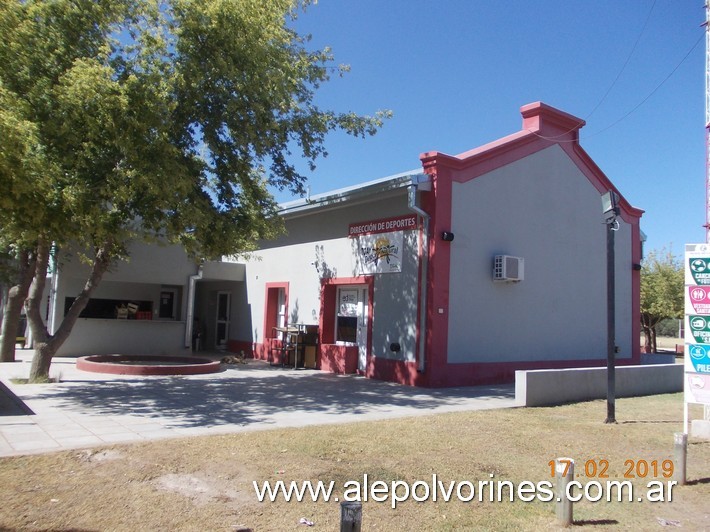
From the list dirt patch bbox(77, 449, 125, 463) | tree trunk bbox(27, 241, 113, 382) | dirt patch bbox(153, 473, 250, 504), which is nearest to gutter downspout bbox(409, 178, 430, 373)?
tree trunk bbox(27, 241, 113, 382)

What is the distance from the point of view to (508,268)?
47.5ft

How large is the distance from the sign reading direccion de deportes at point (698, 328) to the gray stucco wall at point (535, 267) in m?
6.00

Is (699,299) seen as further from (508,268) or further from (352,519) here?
(352,519)

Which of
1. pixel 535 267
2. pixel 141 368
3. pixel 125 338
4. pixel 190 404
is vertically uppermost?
pixel 535 267

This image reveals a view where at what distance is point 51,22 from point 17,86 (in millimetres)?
1288

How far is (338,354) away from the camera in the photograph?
51.5ft

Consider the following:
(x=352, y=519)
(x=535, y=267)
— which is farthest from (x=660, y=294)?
(x=352, y=519)

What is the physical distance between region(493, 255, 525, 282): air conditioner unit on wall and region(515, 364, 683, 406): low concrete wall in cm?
308

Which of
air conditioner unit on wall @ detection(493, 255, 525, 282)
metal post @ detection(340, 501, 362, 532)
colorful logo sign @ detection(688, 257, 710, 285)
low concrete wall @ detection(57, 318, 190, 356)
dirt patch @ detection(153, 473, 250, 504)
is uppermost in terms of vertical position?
air conditioner unit on wall @ detection(493, 255, 525, 282)

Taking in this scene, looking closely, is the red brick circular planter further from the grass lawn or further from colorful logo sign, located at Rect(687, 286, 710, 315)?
colorful logo sign, located at Rect(687, 286, 710, 315)

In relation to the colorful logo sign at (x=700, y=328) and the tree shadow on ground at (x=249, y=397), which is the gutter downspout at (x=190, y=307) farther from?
the colorful logo sign at (x=700, y=328)

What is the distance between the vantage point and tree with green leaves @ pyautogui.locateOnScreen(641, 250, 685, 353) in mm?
31953

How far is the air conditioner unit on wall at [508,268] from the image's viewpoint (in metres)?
14.4

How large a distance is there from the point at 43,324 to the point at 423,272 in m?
8.47
